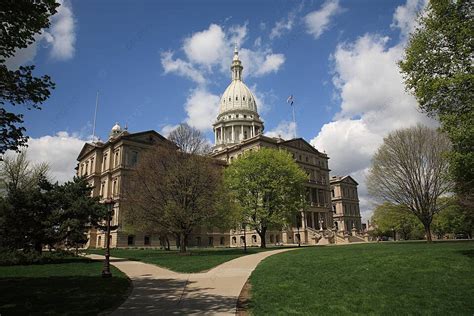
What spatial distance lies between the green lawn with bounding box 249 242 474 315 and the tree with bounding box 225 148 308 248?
2983cm

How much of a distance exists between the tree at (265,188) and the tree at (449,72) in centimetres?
2906

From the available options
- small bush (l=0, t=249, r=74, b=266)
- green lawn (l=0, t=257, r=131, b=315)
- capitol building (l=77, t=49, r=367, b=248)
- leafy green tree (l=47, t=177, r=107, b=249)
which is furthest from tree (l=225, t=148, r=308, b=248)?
green lawn (l=0, t=257, r=131, b=315)

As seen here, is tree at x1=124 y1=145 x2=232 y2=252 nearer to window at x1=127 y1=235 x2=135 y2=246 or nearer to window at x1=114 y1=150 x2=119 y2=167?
window at x1=127 y1=235 x2=135 y2=246

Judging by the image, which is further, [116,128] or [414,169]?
[116,128]

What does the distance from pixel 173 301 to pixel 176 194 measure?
22990 mm

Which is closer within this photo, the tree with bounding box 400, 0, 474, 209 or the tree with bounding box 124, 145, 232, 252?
the tree with bounding box 400, 0, 474, 209

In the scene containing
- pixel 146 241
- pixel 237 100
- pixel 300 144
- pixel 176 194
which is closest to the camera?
pixel 176 194

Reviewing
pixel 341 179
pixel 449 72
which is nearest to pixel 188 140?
pixel 449 72

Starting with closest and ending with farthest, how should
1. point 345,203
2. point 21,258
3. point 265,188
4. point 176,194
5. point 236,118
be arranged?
point 21,258 < point 176,194 < point 265,188 < point 236,118 < point 345,203

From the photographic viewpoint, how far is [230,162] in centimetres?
6356

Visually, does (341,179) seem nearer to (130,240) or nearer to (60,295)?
(130,240)

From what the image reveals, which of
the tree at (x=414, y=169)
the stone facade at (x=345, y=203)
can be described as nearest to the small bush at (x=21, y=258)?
the tree at (x=414, y=169)

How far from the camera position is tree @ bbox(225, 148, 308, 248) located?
46.7 m

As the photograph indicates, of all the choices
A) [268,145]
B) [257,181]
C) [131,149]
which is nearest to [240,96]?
[268,145]
